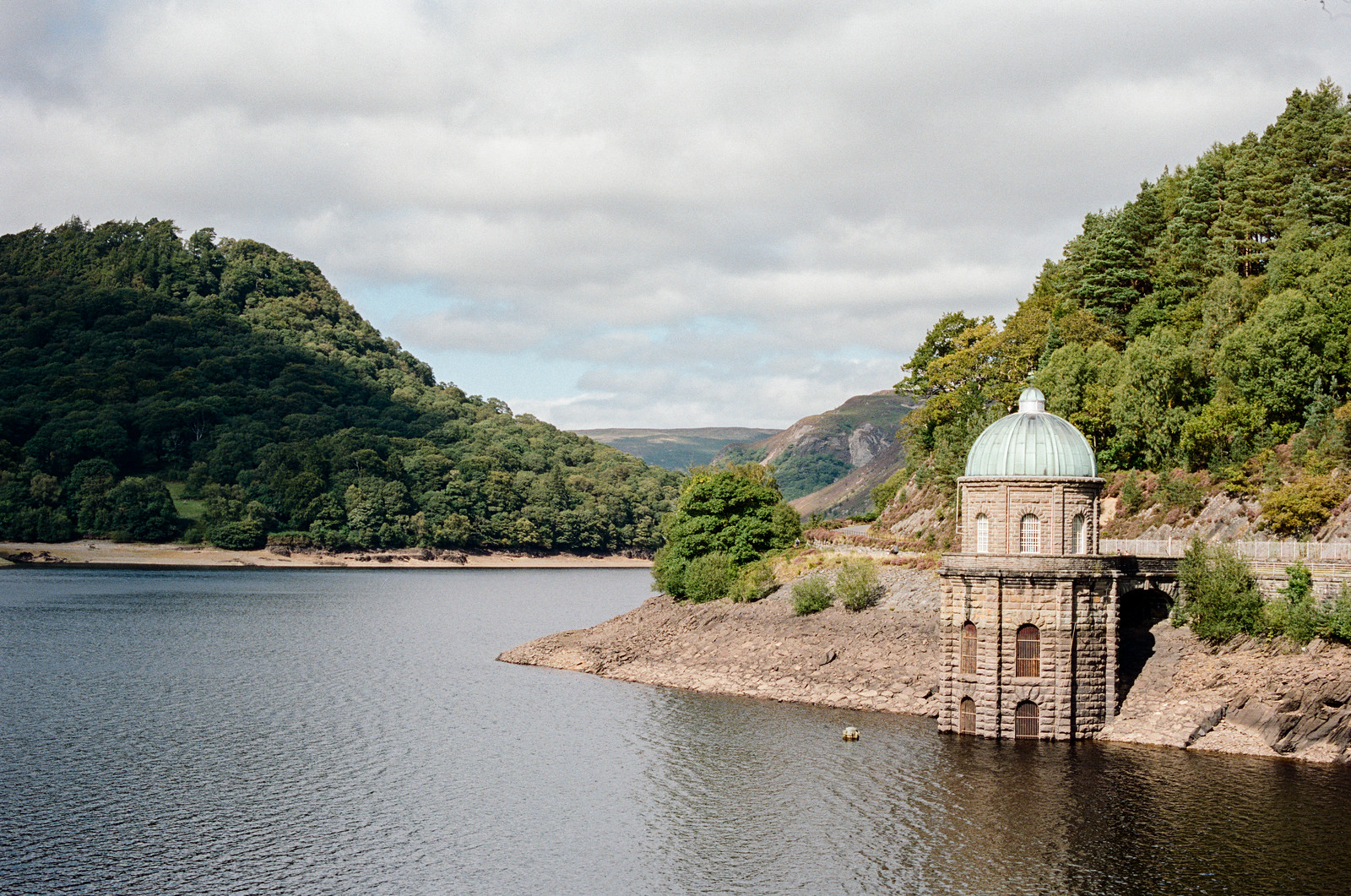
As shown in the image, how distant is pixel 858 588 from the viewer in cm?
7344

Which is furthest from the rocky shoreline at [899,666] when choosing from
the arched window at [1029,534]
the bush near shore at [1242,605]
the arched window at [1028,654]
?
the arched window at [1029,534]

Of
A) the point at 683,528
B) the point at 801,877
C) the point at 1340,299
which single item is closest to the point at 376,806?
the point at 801,877

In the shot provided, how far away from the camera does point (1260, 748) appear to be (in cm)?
5131

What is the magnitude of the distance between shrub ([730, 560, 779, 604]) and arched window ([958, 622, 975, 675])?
97.6 ft

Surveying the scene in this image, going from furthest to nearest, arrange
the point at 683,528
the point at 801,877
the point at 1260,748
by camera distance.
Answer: the point at 683,528 < the point at 1260,748 < the point at 801,877

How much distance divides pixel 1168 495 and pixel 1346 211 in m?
29.0

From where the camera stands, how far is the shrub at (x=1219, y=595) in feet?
181

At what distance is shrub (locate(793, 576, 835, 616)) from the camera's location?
2972 inches

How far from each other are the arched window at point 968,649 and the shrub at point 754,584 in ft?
97.6

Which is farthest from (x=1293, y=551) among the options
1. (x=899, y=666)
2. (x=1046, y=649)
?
(x=899, y=666)

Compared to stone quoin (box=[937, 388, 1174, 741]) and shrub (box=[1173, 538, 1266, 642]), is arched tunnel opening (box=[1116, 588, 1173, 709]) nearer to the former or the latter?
stone quoin (box=[937, 388, 1174, 741])

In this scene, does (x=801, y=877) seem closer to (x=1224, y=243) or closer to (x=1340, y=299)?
(x=1340, y=299)

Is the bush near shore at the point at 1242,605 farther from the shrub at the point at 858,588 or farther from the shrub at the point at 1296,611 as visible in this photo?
the shrub at the point at 858,588

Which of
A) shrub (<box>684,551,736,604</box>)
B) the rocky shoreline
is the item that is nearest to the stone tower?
the rocky shoreline
